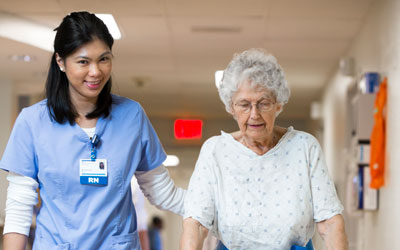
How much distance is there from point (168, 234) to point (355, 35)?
16.0 m

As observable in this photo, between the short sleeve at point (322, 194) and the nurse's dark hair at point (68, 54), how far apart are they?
2.41 feet

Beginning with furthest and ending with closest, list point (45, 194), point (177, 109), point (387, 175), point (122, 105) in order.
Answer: point (177, 109) → point (387, 175) → point (122, 105) → point (45, 194)

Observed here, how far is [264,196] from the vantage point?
6.30 ft

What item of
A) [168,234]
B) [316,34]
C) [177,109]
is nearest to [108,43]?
[316,34]

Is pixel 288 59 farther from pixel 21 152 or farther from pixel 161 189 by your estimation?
pixel 21 152

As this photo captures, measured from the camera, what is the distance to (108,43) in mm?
2010

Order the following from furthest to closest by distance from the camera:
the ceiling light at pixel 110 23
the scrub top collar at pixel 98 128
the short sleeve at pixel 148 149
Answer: the ceiling light at pixel 110 23, the short sleeve at pixel 148 149, the scrub top collar at pixel 98 128

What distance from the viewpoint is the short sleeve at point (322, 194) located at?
6.19 feet

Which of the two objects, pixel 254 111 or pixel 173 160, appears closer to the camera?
pixel 254 111

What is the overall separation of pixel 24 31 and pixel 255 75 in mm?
4295

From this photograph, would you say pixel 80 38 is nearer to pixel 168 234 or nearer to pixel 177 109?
pixel 177 109

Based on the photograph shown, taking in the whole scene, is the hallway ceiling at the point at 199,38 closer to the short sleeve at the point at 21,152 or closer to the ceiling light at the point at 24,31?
the ceiling light at the point at 24,31

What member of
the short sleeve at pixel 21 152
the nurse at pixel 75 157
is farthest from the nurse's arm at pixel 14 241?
the short sleeve at pixel 21 152

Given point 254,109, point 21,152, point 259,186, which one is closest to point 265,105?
point 254,109
